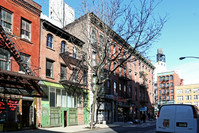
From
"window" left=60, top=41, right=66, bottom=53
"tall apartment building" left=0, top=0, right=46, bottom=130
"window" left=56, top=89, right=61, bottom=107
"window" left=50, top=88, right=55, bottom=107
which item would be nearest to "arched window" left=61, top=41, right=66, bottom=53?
"window" left=60, top=41, right=66, bottom=53

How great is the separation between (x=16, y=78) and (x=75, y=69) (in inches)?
400

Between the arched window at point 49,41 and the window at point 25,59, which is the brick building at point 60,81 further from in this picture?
the window at point 25,59

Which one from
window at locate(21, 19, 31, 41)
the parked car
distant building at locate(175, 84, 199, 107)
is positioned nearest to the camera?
the parked car

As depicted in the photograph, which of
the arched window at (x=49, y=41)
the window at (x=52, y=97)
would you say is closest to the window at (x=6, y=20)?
the arched window at (x=49, y=41)

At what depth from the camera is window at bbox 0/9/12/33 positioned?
17953 mm

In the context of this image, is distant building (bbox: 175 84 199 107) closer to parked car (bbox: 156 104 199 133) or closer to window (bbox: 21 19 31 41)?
window (bbox: 21 19 31 41)

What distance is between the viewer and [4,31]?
1723 cm

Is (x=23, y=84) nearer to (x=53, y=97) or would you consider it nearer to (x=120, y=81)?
(x=53, y=97)

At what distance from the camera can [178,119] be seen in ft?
32.9

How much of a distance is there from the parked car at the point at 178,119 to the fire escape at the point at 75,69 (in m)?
15.2

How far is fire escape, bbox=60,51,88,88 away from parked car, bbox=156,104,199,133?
15158 mm

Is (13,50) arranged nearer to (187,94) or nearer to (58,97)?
(58,97)

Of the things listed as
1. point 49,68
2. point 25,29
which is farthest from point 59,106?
point 25,29

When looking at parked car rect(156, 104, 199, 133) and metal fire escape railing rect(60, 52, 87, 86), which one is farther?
metal fire escape railing rect(60, 52, 87, 86)
